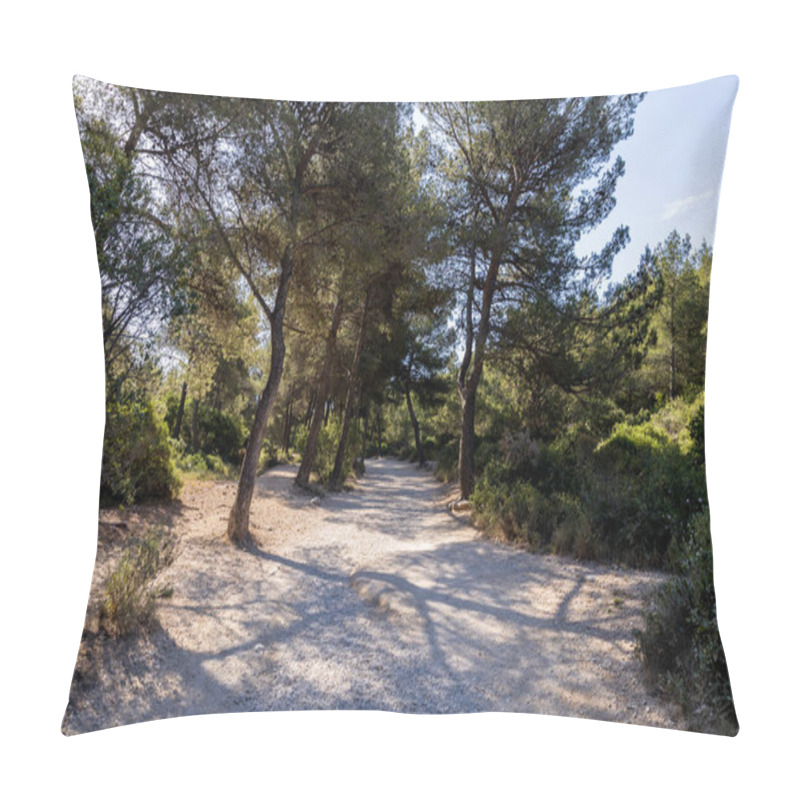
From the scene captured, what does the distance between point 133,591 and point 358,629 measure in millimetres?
1279

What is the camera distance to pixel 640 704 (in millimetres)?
3078

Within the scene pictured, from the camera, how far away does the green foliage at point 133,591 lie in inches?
127

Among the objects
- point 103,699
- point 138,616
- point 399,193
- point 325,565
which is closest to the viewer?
point 103,699

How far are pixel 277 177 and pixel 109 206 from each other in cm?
105

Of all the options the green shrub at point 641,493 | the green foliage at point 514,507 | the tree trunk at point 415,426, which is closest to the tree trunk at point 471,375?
the green foliage at point 514,507

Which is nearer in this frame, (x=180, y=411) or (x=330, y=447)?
(x=180, y=411)

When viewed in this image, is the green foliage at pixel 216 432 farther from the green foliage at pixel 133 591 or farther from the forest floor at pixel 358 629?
the green foliage at pixel 133 591

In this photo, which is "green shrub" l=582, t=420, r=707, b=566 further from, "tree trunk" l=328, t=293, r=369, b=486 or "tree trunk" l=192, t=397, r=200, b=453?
"tree trunk" l=192, t=397, r=200, b=453

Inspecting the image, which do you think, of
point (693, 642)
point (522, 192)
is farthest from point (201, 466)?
point (693, 642)

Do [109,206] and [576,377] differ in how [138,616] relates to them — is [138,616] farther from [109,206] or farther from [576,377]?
[576,377]

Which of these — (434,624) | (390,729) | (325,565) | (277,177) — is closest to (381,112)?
(277,177)

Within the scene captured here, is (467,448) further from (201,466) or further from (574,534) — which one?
(201,466)

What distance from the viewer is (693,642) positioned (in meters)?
3.15

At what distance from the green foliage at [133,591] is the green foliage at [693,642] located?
2.74m
